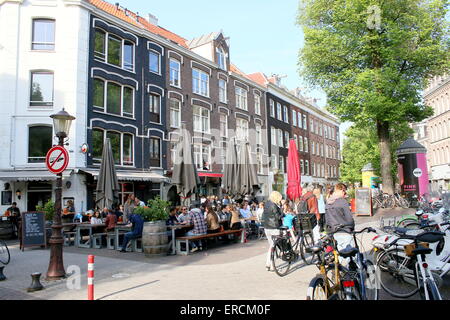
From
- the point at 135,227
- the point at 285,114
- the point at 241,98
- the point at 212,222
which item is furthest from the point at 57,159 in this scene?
the point at 285,114

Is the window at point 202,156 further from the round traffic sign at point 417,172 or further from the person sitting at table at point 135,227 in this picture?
the person sitting at table at point 135,227

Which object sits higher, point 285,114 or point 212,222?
point 285,114

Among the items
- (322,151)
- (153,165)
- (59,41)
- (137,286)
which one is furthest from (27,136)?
(322,151)

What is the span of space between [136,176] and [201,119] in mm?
8897

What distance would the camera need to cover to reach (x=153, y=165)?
22453mm

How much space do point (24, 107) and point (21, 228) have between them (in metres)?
8.65

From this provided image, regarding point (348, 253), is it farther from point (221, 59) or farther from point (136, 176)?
point (221, 59)

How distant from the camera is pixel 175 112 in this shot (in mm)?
24719

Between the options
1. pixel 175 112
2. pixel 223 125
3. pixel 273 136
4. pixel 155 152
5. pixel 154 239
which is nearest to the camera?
pixel 154 239

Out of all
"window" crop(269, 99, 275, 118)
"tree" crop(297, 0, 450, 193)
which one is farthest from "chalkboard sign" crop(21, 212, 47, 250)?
"window" crop(269, 99, 275, 118)

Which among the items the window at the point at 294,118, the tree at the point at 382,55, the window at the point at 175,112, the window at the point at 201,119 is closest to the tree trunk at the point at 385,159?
the tree at the point at 382,55

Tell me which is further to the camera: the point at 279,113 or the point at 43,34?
the point at 279,113

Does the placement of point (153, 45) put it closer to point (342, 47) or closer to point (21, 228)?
point (342, 47)

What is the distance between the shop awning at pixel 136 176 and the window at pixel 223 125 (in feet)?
28.4
